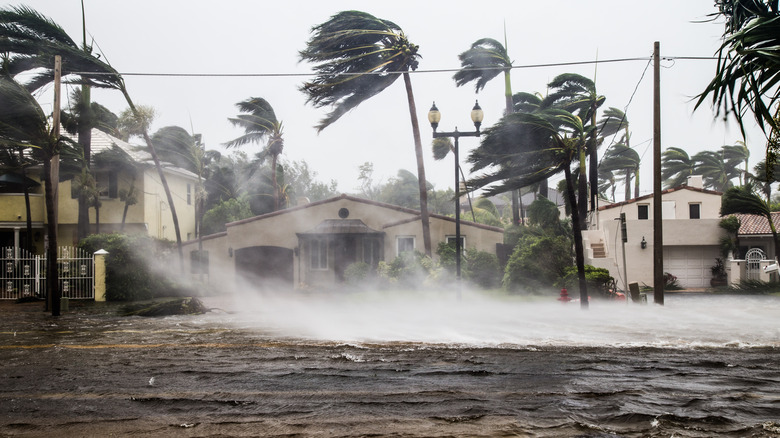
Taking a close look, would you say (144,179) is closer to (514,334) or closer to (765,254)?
(514,334)

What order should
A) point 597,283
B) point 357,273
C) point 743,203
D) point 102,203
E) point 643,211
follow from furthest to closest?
point 643,211 < point 102,203 < point 743,203 < point 357,273 < point 597,283

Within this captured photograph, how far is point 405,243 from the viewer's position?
2612 cm

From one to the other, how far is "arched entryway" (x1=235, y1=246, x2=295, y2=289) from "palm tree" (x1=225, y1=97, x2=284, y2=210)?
38.3 feet

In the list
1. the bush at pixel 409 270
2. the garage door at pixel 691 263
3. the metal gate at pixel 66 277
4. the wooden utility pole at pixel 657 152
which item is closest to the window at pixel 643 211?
the garage door at pixel 691 263

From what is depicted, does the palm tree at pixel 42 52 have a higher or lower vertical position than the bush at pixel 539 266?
higher

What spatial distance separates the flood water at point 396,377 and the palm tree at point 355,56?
12885 millimetres

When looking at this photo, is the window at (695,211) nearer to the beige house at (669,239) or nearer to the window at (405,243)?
the beige house at (669,239)

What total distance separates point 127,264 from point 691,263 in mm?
25492

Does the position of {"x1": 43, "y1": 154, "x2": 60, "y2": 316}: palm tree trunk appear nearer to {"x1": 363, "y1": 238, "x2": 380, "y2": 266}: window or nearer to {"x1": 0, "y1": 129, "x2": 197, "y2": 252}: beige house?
{"x1": 0, "y1": 129, "x2": 197, "y2": 252}: beige house

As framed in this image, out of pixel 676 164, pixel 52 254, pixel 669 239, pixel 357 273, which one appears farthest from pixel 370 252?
pixel 676 164

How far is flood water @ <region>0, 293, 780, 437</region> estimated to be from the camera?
5730 millimetres

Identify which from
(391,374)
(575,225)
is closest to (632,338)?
(575,225)

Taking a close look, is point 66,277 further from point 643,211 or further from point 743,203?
point 643,211

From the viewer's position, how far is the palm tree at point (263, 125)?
3812 centimetres
